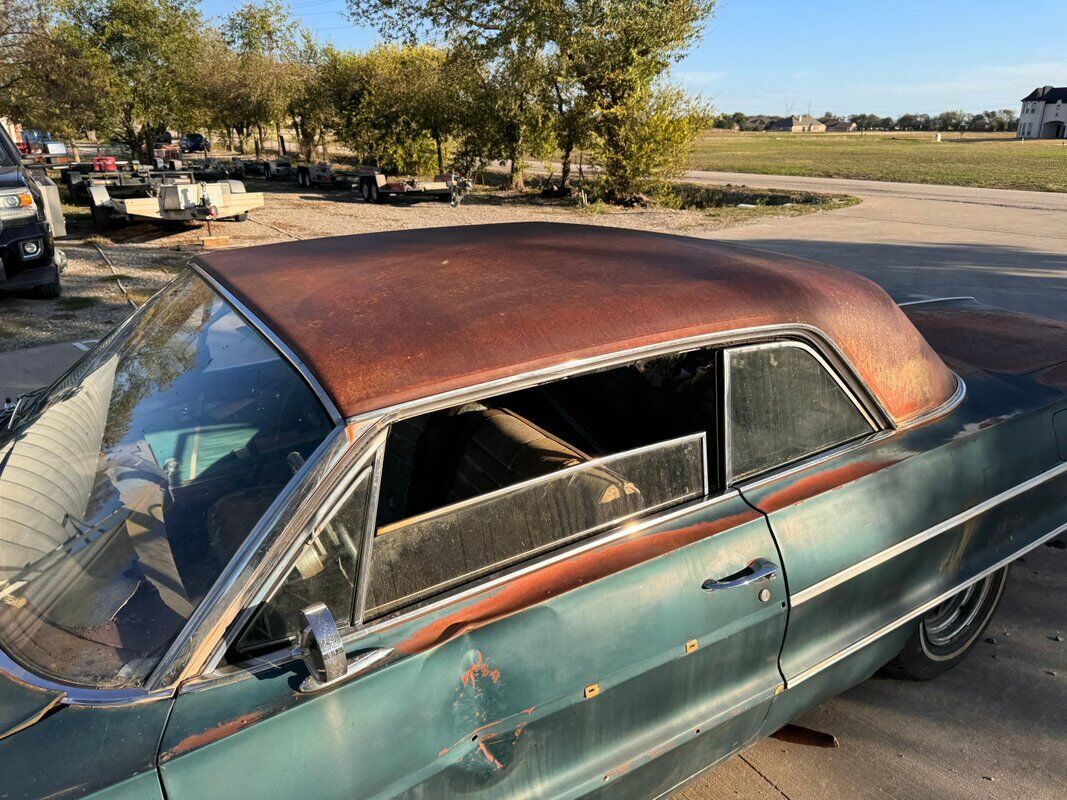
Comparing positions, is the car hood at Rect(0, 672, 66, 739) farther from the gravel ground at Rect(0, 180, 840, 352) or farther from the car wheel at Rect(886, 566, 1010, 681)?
the gravel ground at Rect(0, 180, 840, 352)

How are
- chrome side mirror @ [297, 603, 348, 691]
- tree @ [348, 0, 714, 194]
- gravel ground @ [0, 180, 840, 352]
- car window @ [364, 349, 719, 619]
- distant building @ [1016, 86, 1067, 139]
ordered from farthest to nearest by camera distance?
distant building @ [1016, 86, 1067, 139] → tree @ [348, 0, 714, 194] → gravel ground @ [0, 180, 840, 352] → car window @ [364, 349, 719, 619] → chrome side mirror @ [297, 603, 348, 691]

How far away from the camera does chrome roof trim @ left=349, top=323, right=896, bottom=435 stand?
153 cm

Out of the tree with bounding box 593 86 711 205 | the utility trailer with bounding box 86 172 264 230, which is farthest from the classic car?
the tree with bounding box 593 86 711 205

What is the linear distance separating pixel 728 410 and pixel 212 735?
1387 mm

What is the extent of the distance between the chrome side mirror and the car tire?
8.03 meters

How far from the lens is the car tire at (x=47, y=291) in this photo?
7.76m

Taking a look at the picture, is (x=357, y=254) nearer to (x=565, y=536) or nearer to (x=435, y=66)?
(x=565, y=536)

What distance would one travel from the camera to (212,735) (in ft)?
4.05

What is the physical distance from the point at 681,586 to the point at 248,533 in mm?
961

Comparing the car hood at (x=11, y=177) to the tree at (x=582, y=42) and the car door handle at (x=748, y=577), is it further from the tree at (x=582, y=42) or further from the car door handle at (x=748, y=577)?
the tree at (x=582, y=42)

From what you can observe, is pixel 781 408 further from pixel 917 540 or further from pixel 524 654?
pixel 524 654

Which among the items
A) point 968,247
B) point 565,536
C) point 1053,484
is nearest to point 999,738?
point 1053,484

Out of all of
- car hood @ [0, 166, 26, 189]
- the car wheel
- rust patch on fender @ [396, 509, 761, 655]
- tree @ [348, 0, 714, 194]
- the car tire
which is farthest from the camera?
tree @ [348, 0, 714, 194]

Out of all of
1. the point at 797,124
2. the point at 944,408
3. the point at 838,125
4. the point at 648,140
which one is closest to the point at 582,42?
the point at 648,140
